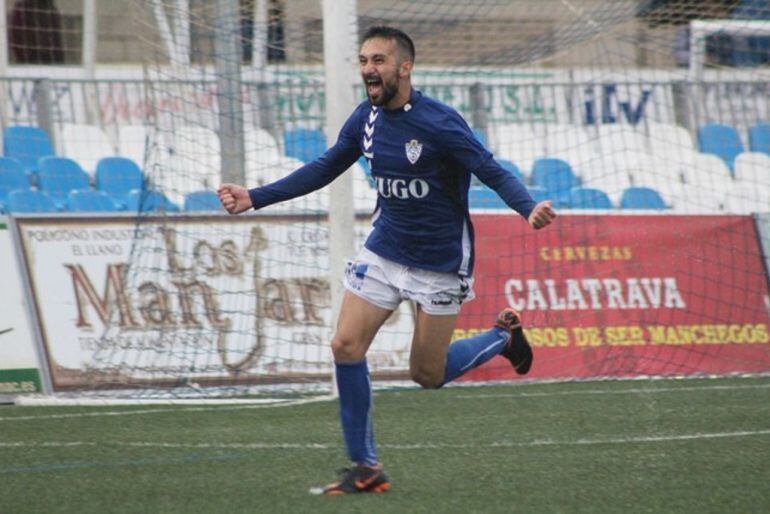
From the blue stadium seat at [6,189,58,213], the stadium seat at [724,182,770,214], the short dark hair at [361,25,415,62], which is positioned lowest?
the stadium seat at [724,182,770,214]

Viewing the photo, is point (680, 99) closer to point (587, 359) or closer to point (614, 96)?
point (614, 96)

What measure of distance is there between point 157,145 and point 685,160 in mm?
6883

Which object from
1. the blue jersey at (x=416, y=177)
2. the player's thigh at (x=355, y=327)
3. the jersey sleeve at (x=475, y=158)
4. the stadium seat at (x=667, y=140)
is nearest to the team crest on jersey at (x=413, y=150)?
the blue jersey at (x=416, y=177)

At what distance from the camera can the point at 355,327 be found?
21.4 feet

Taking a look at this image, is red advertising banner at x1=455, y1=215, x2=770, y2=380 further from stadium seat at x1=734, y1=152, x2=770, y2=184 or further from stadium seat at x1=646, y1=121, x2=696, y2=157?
stadium seat at x1=646, y1=121, x2=696, y2=157

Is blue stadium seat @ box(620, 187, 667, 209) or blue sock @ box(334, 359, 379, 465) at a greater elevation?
blue stadium seat @ box(620, 187, 667, 209)

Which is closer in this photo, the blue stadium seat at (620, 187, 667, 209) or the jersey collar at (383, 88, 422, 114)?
the jersey collar at (383, 88, 422, 114)

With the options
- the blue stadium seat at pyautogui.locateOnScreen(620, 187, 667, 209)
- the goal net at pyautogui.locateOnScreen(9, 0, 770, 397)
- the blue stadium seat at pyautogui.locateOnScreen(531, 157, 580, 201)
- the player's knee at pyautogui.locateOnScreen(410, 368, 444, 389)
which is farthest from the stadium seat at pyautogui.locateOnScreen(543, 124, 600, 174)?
the player's knee at pyautogui.locateOnScreen(410, 368, 444, 389)

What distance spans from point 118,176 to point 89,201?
1329 millimetres

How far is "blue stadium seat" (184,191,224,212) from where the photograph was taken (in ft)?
36.5

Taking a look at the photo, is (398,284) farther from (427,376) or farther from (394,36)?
(394,36)

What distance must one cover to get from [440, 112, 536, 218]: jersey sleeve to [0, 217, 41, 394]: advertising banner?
15.2 feet

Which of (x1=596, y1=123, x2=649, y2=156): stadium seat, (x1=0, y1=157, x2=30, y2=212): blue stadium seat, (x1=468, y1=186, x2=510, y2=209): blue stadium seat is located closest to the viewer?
(x1=468, y1=186, x2=510, y2=209): blue stadium seat

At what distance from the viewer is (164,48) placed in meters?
10.8
